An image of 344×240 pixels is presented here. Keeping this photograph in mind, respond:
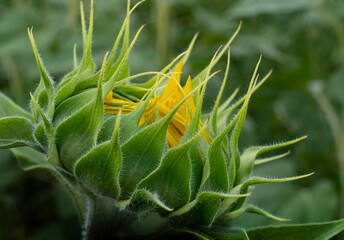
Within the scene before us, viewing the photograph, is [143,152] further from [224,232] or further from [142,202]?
[224,232]

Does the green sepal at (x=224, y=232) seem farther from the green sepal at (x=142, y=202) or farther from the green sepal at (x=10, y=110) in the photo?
the green sepal at (x=10, y=110)

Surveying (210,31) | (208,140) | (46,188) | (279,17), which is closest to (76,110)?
(208,140)

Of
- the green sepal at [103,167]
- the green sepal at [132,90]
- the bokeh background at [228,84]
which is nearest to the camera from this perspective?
the green sepal at [103,167]

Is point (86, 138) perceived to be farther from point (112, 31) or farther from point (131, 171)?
point (112, 31)

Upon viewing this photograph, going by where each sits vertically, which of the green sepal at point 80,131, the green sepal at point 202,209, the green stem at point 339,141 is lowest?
the green stem at point 339,141

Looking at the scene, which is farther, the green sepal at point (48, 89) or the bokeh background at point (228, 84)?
the bokeh background at point (228, 84)

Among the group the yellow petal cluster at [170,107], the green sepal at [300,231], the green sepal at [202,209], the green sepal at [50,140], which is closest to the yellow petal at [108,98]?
the yellow petal cluster at [170,107]

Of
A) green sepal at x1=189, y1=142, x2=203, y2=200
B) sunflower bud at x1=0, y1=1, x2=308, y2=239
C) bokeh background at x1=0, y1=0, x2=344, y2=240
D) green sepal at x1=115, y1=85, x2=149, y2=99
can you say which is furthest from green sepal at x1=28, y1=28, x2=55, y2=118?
bokeh background at x1=0, y1=0, x2=344, y2=240

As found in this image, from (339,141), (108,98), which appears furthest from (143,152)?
(339,141)
